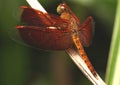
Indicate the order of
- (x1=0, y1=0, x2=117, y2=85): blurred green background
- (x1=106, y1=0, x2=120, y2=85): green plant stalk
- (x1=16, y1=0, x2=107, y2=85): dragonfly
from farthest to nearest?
1. (x1=0, y1=0, x2=117, y2=85): blurred green background
2. (x1=16, y1=0, x2=107, y2=85): dragonfly
3. (x1=106, y1=0, x2=120, y2=85): green plant stalk

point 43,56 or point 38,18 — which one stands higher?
point 38,18

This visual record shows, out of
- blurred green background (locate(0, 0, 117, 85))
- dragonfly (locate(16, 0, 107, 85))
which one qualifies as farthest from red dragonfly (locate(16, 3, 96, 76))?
blurred green background (locate(0, 0, 117, 85))

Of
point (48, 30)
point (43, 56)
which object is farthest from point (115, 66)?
point (43, 56)

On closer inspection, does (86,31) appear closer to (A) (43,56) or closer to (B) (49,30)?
(B) (49,30)

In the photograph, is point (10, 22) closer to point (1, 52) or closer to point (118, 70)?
point (1, 52)

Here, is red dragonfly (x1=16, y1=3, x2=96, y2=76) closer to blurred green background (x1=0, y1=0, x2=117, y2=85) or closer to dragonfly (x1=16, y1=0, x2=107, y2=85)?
dragonfly (x1=16, y1=0, x2=107, y2=85)


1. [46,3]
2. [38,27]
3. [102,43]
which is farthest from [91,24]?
[102,43]

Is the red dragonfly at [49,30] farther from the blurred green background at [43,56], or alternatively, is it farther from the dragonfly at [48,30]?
the blurred green background at [43,56]
